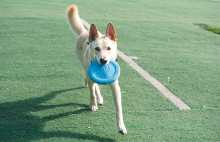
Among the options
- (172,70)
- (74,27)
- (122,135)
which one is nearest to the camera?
(122,135)

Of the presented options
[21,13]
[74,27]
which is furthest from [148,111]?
[21,13]

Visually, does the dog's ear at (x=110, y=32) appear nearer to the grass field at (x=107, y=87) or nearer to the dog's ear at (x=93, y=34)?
the dog's ear at (x=93, y=34)

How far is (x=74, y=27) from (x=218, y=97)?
3.12m

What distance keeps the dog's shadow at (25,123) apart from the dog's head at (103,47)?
1.01 meters

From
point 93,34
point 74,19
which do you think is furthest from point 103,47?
point 74,19

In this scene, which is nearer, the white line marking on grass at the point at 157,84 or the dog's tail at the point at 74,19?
the white line marking on grass at the point at 157,84

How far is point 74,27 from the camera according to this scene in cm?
479

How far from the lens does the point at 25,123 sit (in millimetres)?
3262

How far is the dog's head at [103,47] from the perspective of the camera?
3170 mm

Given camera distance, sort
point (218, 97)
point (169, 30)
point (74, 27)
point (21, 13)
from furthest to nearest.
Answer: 1. point (21, 13)
2. point (169, 30)
3. point (74, 27)
4. point (218, 97)

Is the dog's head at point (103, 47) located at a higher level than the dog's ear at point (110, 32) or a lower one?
lower

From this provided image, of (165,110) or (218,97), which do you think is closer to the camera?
(165,110)

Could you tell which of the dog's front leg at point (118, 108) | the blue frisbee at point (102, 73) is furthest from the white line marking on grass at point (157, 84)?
the blue frisbee at point (102, 73)

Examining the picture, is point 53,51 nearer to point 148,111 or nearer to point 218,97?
point 148,111
